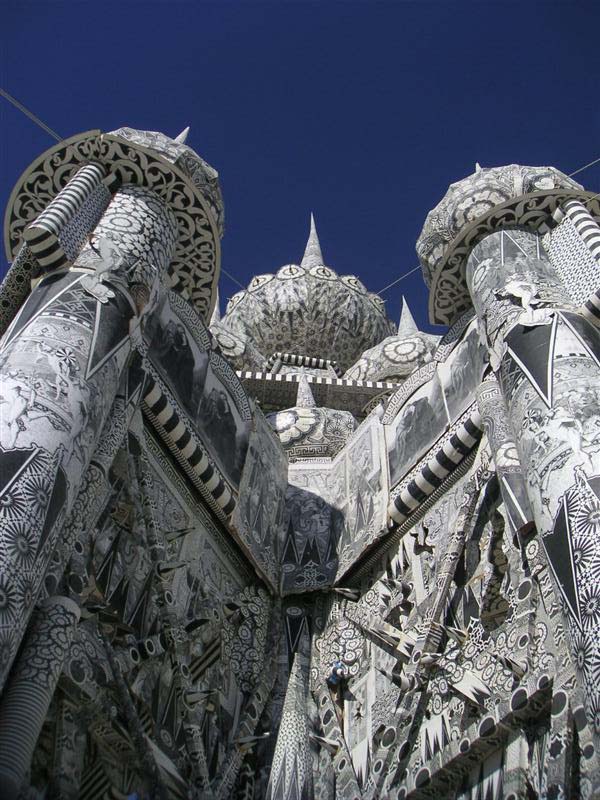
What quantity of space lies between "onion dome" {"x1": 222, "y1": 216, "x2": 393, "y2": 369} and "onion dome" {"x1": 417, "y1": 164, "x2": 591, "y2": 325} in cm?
804

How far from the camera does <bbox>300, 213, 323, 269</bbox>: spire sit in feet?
64.4

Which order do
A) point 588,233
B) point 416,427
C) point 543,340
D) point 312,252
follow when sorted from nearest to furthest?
point 543,340 < point 588,233 < point 416,427 < point 312,252

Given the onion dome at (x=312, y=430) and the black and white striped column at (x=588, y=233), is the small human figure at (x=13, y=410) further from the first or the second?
the onion dome at (x=312, y=430)

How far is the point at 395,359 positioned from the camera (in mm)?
13789

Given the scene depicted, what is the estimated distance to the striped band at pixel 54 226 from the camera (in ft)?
20.3

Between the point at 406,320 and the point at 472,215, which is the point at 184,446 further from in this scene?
the point at 406,320

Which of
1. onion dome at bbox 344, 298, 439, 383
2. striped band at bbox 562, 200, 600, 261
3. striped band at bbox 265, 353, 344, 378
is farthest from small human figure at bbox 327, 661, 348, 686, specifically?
striped band at bbox 265, 353, 344, 378

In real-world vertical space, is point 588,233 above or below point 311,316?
below

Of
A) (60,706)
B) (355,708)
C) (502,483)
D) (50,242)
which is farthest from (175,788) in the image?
(50,242)

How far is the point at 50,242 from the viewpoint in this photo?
6.19 m

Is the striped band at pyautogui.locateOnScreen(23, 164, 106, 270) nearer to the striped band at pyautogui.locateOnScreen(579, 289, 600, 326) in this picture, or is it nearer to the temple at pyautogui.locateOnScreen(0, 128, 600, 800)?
the temple at pyautogui.locateOnScreen(0, 128, 600, 800)

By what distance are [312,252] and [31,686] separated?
17112 mm

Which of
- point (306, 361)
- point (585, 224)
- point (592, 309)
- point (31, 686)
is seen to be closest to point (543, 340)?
point (592, 309)

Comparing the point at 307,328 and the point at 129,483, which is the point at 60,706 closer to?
the point at 129,483
